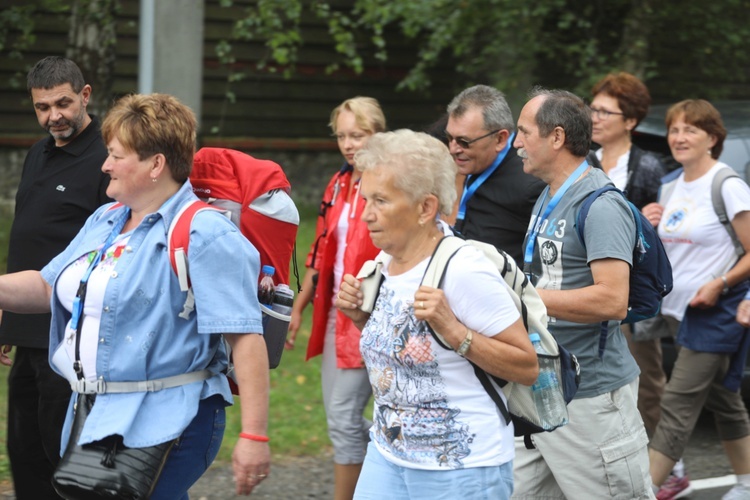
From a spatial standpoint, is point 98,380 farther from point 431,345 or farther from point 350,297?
point 431,345

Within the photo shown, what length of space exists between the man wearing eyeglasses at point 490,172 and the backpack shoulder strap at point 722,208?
52.7 inches

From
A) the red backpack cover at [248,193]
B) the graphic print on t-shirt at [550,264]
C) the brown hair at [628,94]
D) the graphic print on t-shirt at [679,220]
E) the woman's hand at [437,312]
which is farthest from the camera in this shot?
the brown hair at [628,94]

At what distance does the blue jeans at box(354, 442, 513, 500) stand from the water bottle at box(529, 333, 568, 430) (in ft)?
0.62

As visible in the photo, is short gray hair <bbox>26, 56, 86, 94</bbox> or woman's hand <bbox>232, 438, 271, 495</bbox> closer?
woman's hand <bbox>232, 438, 271, 495</bbox>

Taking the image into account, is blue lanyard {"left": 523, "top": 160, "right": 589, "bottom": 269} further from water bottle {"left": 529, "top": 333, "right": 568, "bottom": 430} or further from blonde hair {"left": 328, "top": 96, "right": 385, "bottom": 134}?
blonde hair {"left": 328, "top": 96, "right": 385, "bottom": 134}

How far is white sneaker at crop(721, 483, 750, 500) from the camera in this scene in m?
5.45

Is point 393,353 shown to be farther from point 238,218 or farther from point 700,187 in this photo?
point 700,187

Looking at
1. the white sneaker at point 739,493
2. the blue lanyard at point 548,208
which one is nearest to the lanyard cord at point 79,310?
the blue lanyard at point 548,208

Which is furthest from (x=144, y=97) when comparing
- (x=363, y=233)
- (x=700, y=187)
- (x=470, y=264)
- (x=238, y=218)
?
(x=700, y=187)

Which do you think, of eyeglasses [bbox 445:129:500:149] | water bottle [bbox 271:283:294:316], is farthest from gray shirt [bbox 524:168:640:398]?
water bottle [bbox 271:283:294:316]

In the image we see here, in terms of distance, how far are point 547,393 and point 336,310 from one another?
2.11 m

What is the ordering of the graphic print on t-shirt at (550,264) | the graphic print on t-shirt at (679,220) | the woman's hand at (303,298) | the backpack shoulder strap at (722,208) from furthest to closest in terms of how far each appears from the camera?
the woman's hand at (303,298), the graphic print on t-shirt at (679,220), the backpack shoulder strap at (722,208), the graphic print on t-shirt at (550,264)

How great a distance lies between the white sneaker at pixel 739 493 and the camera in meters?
5.45

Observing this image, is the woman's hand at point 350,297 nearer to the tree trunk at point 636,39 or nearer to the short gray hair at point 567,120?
the short gray hair at point 567,120
